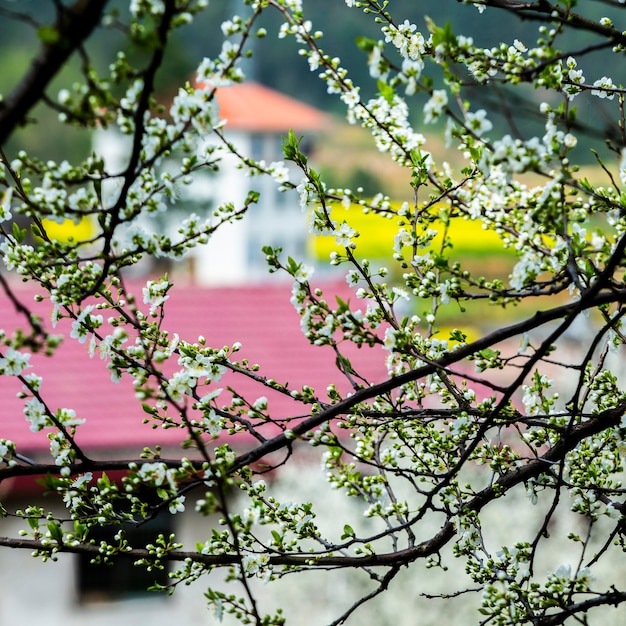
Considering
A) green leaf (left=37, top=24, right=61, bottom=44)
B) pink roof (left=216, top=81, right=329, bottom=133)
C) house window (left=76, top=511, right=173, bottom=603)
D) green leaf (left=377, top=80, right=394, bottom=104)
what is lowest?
green leaf (left=37, top=24, right=61, bottom=44)

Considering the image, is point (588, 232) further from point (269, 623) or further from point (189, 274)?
point (189, 274)

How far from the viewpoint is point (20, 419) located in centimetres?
709

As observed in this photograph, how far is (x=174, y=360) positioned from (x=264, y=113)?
30416 mm

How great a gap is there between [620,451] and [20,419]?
5.71 meters

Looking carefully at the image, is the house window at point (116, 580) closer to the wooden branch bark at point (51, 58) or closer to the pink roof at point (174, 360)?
the pink roof at point (174, 360)

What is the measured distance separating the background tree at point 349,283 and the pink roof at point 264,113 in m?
32.2

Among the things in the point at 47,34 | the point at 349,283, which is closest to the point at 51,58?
the point at 47,34

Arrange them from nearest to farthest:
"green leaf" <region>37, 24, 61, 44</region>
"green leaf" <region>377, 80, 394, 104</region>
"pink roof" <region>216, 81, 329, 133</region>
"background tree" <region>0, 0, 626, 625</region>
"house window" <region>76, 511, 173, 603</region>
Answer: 1. "green leaf" <region>37, 24, 61, 44</region>
2. "background tree" <region>0, 0, 626, 625</region>
3. "green leaf" <region>377, 80, 394, 104</region>
4. "house window" <region>76, 511, 173, 603</region>
5. "pink roof" <region>216, 81, 329, 133</region>

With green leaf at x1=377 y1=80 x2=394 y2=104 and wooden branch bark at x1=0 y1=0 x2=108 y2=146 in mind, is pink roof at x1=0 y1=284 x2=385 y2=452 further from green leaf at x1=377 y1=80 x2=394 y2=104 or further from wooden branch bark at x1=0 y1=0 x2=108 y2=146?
wooden branch bark at x1=0 y1=0 x2=108 y2=146

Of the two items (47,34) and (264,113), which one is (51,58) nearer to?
(47,34)

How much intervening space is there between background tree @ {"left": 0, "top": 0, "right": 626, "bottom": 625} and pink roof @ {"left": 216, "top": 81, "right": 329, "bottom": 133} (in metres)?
32.2

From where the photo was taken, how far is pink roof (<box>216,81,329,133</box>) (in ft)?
115

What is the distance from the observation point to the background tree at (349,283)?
59.3 inches

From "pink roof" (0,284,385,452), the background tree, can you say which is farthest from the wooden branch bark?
"pink roof" (0,284,385,452)
